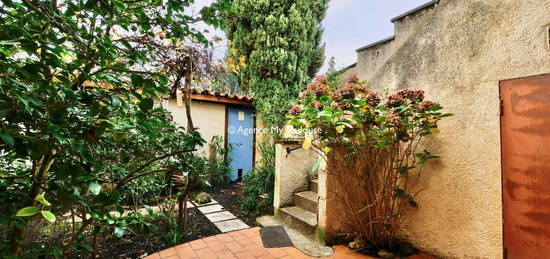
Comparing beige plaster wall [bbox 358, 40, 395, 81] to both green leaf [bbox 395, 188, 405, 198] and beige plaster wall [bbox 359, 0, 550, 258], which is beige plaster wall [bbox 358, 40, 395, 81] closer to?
beige plaster wall [bbox 359, 0, 550, 258]

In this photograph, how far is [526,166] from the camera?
73.7 inches

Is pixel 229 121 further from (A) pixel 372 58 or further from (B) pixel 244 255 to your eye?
(B) pixel 244 255

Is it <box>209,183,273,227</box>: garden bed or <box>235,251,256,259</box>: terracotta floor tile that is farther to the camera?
<box>209,183,273,227</box>: garden bed

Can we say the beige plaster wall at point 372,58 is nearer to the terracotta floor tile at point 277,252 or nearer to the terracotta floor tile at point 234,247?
the terracotta floor tile at point 277,252

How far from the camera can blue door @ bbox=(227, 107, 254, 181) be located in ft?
20.5

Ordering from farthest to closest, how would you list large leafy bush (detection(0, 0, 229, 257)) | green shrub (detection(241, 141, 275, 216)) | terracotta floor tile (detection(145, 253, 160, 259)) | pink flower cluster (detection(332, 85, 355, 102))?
1. green shrub (detection(241, 141, 275, 216))
2. terracotta floor tile (detection(145, 253, 160, 259))
3. pink flower cluster (detection(332, 85, 355, 102))
4. large leafy bush (detection(0, 0, 229, 257))

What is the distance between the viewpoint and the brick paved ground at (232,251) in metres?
2.41

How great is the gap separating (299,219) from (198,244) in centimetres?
131

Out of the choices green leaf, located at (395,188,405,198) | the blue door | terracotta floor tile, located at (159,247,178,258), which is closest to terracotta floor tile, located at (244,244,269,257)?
terracotta floor tile, located at (159,247,178,258)

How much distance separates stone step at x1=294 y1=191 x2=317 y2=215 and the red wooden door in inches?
76.8

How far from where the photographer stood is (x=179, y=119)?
5488 mm

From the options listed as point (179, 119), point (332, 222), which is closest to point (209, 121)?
point (179, 119)

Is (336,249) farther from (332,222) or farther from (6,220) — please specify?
(6,220)

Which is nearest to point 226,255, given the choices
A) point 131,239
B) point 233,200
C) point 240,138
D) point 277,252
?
point 277,252
